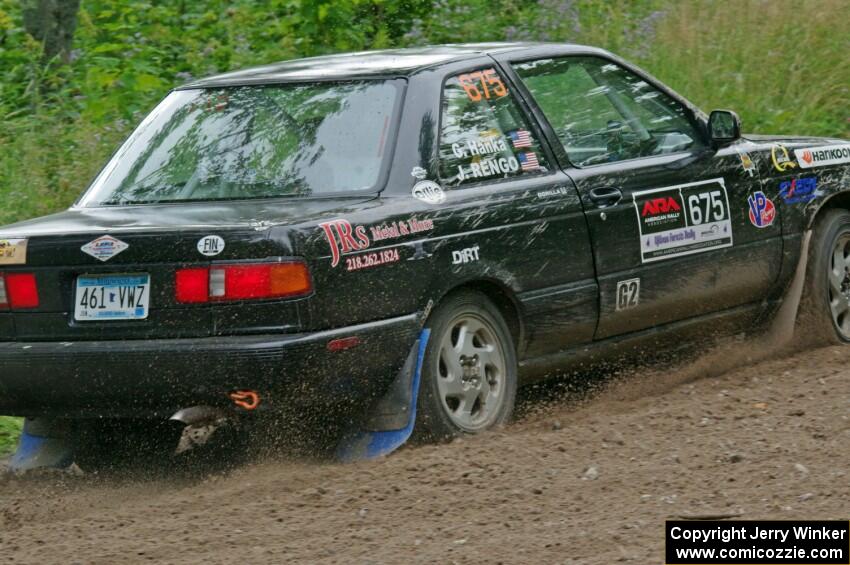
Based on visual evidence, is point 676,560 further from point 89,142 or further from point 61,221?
point 89,142

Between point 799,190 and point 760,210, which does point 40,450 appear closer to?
point 760,210

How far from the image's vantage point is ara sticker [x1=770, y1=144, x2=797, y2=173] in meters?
7.30

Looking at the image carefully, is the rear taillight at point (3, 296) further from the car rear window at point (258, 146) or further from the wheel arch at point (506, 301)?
the wheel arch at point (506, 301)

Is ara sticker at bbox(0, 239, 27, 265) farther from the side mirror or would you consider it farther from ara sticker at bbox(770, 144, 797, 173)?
ara sticker at bbox(770, 144, 797, 173)

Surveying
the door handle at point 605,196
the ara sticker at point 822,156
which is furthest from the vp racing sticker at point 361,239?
the ara sticker at point 822,156

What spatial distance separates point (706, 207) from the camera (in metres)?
6.87

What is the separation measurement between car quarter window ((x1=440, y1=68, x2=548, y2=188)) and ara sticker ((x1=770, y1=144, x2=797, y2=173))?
5.21 feet

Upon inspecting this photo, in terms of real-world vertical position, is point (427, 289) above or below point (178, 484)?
above

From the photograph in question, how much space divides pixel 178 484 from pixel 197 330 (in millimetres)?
914

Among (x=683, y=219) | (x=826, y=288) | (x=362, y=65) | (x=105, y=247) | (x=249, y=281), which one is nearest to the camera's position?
(x=249, y=281)

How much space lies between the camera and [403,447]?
5.66 metres

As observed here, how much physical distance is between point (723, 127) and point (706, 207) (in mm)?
453

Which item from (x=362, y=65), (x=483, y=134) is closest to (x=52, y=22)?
(x=362, y=65)

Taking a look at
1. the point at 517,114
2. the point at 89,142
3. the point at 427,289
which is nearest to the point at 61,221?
the point at 427,289
